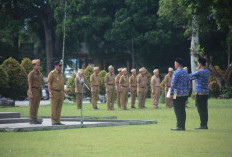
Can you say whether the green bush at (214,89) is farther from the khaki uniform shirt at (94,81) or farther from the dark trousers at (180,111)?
the dark trousers at (180,111)

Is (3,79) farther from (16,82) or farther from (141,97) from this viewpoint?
(141,97)

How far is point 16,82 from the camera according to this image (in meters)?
35.9

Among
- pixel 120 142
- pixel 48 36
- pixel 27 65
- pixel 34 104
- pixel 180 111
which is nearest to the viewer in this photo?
pixel 120 142

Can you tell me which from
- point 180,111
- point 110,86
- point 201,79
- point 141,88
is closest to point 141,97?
point 141,88

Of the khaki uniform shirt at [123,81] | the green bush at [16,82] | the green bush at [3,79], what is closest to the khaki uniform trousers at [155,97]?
the khaki uniform shirt at [123,81]

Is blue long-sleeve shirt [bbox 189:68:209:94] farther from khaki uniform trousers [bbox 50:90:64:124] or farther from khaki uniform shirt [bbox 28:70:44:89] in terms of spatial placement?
khaki uniform shirt [bbox 28:70:44:89]

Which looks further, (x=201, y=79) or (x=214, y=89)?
(x=214, y=89)

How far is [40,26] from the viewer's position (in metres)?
64.2

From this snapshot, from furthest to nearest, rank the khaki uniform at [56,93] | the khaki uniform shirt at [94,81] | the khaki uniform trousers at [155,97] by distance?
1. the khaki uniform trousers at [155,97]
2. the khaki uniform shirt at [94,81]
3. the khaki uniform at [56,93]

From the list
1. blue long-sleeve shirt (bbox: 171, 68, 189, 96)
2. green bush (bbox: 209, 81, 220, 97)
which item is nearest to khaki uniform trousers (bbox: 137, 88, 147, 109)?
green bush (bbox: 209, 81, 220, 97)

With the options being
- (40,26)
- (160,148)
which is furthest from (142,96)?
(40,26)

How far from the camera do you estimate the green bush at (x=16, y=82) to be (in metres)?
35.8

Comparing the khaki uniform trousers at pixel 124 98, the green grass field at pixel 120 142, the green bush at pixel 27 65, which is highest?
the green bush at pixel 27 65

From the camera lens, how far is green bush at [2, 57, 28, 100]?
118ft
